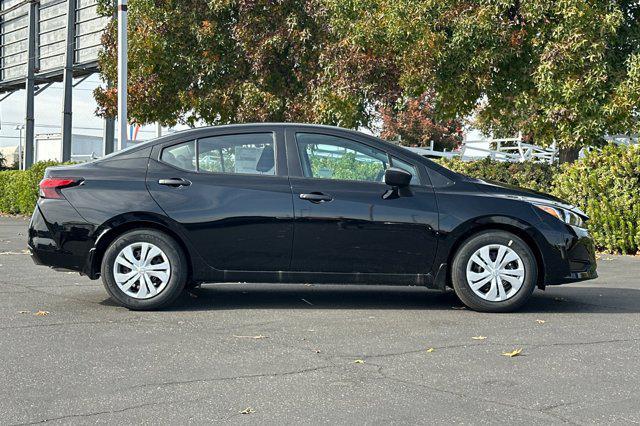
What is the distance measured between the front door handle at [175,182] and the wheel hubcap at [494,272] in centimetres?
245

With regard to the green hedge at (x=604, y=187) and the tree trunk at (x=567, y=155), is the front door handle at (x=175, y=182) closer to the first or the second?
the green hedge at (x=604, y=187)

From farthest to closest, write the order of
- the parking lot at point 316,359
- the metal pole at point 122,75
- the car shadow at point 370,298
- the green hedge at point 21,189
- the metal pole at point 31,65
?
the metal pole at point 31,65
the green hedge at point 21,189
the metal pole at point 122,75
the car shadow at point 370,298
the parking lot at point 316,359

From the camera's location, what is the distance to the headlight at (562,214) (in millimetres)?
7551

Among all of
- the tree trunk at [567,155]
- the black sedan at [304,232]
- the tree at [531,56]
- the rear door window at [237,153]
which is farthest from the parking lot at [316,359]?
the tree trunk at [567,155]

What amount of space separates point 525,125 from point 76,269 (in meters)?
10.7

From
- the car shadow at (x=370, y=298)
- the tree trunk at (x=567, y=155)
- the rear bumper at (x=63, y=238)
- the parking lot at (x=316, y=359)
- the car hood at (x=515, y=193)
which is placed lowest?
the parking lot at (x=316, y=359)

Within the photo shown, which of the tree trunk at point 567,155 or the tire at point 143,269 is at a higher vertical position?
the tree trunk at point 567,155

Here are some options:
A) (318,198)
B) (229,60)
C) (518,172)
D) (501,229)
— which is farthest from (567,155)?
(318,198)

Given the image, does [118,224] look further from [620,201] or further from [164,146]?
[620,201]

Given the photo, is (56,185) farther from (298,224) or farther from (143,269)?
(298,224)

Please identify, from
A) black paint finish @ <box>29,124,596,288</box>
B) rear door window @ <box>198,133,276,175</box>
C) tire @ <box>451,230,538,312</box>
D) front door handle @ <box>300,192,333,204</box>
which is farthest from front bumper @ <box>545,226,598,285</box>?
rear door window @ <box>198,133,276,175</box>

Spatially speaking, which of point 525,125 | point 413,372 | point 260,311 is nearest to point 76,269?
point 260,311

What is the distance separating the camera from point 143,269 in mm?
7438

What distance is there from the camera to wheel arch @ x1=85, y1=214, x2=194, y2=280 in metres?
7.45
